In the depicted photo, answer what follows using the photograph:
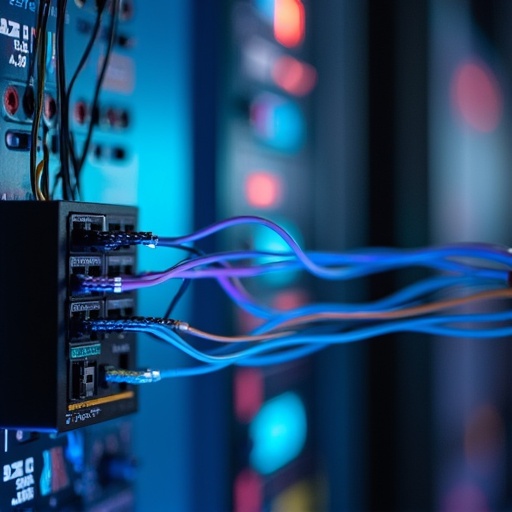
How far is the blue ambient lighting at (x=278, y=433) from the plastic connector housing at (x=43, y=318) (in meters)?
0.67

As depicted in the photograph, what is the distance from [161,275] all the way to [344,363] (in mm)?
1217

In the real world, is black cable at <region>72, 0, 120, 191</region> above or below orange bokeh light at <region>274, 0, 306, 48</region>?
below

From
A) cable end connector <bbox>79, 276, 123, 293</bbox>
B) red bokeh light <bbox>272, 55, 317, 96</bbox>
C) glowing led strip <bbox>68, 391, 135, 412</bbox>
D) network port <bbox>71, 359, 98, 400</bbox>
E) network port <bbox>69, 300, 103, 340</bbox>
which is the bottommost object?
glowing led strip <bbox>68, 391, 135, 412</bbox>

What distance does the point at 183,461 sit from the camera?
3.98 feet

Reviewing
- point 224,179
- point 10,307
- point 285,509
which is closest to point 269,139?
point 224,179

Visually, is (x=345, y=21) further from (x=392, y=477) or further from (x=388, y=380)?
(x=392, y=477)

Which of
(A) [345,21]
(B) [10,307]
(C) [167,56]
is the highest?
(A) [345,21]

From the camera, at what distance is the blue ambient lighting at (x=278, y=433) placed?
4.50 feet

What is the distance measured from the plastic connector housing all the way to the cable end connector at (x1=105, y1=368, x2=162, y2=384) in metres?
0.03

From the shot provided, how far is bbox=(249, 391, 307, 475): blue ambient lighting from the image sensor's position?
1.37m

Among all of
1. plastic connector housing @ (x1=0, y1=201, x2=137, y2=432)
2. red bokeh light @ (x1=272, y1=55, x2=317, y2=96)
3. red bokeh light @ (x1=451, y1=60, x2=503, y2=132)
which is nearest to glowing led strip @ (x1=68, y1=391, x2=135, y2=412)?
plastic connector housing @ (x1=0, y1=201, x2=137, y2=432)

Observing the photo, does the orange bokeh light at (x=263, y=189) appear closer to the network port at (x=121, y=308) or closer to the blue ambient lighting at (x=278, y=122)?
the blue ambient lighting at (x=278, y=122)

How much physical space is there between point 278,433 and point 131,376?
2.56 feet

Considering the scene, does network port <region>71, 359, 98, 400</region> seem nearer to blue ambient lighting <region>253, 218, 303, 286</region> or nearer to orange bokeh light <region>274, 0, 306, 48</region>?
blue ambient lighting <region>253, 218, 303, 286</region>
